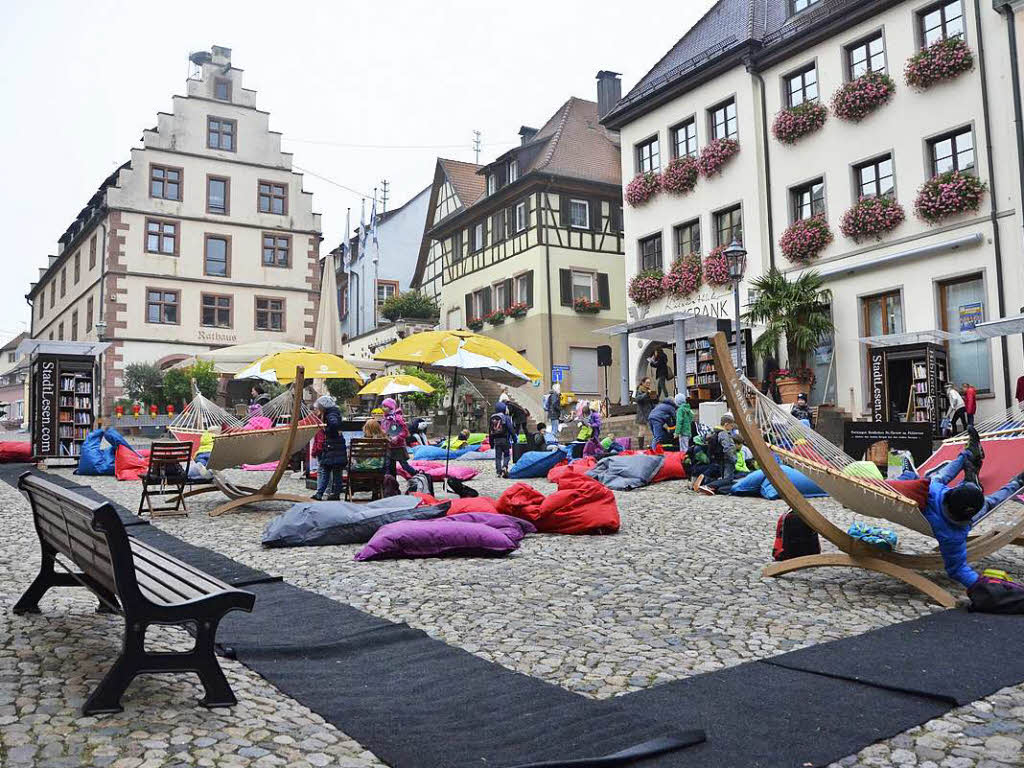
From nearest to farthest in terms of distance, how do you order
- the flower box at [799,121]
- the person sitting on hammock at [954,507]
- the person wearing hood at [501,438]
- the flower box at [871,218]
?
the person sitting on hammock at [954,507] < the person wearing hood at [501,438] < the flower box at [871,218] < the flower box at [799,121]

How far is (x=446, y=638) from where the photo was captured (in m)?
4.42

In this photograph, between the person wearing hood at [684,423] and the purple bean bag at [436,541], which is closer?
the purple bean bag at [436,541]

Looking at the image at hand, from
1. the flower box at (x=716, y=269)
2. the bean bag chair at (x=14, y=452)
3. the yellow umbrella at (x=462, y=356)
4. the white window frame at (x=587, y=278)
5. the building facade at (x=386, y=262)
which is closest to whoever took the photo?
the yellow umbrella at (x=462, y=356)

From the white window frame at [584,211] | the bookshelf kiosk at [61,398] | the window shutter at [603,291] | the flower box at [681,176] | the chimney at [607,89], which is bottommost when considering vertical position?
the bookshelf kiosk at [61,398]

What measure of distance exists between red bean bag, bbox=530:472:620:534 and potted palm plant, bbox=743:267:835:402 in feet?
39.0

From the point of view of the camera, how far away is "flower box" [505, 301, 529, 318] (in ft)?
105

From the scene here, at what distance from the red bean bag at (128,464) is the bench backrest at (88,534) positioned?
11.3m

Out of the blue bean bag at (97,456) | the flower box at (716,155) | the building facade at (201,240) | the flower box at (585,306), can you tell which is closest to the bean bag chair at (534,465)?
the blue bean bag at (97,456)

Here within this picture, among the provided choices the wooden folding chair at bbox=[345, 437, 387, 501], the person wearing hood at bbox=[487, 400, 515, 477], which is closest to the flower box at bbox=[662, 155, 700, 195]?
the person wearing hood at bbox=[487, 400, 515, 477]

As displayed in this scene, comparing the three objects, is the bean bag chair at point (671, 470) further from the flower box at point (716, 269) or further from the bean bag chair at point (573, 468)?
the flower box at point (716, 269)

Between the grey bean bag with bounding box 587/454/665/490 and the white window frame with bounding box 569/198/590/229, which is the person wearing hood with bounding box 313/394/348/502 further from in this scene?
the white window frame with bounding box 569/198/590/229

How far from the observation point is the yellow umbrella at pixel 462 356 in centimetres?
1204

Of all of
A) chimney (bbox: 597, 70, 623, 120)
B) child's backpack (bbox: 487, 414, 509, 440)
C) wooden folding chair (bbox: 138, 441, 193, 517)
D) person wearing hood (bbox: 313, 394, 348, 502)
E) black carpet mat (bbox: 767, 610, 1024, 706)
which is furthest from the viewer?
chimney (bbox: 597, 70, 623, 120)

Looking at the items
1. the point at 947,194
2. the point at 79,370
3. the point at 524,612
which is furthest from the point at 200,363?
the point at 524,612
